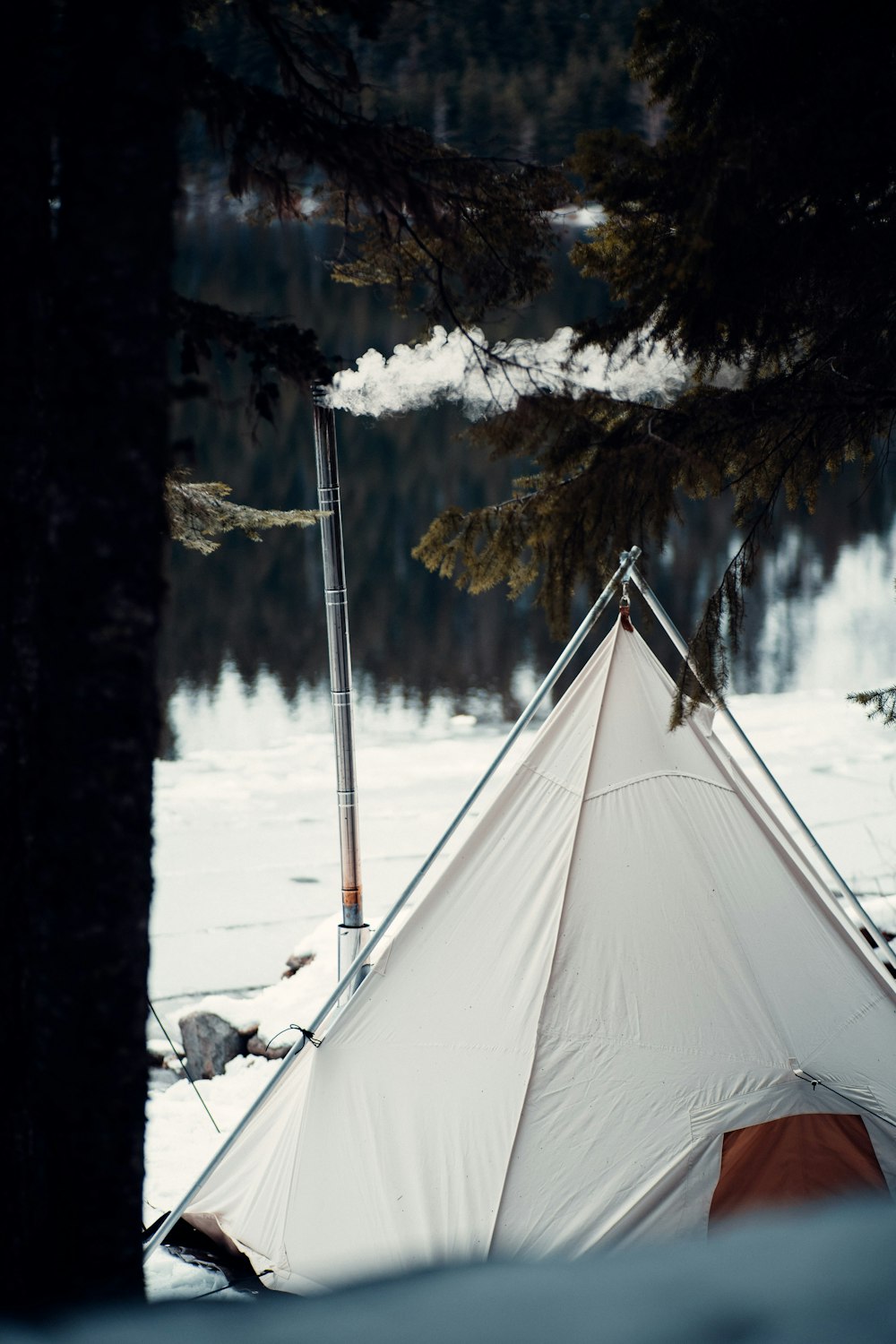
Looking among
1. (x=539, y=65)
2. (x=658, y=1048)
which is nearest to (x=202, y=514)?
(x=658, y=1048)

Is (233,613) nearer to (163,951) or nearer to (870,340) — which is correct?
(163,951)

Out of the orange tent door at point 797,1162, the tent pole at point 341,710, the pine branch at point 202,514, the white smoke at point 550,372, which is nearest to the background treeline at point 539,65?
the tent pole at point 341,710

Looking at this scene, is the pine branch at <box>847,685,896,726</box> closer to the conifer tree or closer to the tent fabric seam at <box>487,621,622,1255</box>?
the conifer tree

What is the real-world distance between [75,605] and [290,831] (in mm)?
9505

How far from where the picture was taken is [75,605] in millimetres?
2166

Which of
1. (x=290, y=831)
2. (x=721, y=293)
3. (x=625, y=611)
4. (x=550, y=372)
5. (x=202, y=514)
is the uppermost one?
(x=721, y=293)

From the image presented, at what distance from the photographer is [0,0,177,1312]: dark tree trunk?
7.05 ft

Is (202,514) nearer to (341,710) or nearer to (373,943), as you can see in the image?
(341,710)

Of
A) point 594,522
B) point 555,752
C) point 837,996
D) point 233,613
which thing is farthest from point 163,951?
point 233,613

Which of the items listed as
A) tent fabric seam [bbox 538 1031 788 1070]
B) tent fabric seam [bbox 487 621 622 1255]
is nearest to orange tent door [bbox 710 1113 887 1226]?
tent fabric seam [bbox 538 1031 788 1070]

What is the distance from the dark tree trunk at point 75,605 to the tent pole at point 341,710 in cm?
378

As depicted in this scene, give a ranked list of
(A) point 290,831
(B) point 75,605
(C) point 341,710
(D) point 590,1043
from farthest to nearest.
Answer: (A) point 290,831, (C) point 341,710, (D) point 590,1043, (B) point 75,605

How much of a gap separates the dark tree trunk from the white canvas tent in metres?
1.66

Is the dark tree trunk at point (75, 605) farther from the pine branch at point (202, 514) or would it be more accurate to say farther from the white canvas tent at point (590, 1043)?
the pine branch at point (202, 514)
